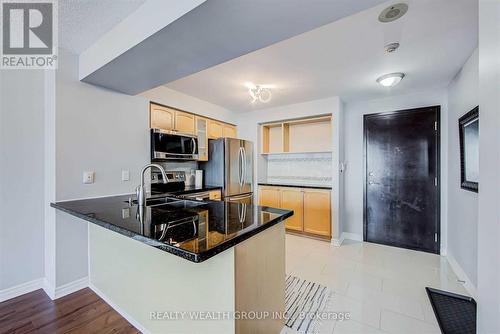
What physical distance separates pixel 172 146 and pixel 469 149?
11.2 feet

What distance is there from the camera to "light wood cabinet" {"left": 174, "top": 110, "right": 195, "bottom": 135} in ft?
10.6

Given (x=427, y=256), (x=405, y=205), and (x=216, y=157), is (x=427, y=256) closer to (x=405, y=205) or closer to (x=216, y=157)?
(x=405, y=205)

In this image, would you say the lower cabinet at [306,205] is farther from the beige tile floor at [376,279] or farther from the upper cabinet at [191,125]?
the upper cabinet at [191,125]

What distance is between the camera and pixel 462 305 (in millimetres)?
1874

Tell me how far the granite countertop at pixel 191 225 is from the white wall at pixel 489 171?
922mm

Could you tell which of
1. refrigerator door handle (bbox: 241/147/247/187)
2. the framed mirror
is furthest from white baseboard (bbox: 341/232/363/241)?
refrigerator door handle (bbox: 241/147/247/187)

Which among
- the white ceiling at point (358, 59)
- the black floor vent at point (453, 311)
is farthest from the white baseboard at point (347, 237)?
the white ceiling at point (358, 59)

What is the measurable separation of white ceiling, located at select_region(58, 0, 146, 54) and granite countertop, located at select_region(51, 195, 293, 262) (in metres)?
1.44

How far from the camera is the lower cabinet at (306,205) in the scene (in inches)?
138

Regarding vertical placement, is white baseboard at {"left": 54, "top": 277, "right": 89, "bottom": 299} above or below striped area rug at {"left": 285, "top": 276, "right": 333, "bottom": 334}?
above

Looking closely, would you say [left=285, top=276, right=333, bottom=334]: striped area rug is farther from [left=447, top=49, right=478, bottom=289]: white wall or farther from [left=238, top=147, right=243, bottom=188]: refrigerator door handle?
[left=238, top=147, right=243, bottom=188]: refrigerator door handle

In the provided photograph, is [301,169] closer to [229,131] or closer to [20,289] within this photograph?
[229,131]

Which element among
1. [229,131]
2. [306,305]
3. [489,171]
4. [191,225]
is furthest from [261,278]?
[229,131]

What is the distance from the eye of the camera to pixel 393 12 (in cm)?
152
